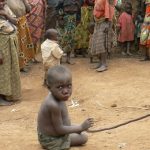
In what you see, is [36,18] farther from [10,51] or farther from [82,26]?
[10,51]

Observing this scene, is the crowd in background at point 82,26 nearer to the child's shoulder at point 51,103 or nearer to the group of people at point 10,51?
the group of people at point 10,51

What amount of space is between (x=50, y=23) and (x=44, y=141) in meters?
5.94

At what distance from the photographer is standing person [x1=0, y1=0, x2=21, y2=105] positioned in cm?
702

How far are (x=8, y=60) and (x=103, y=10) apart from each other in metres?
2.31

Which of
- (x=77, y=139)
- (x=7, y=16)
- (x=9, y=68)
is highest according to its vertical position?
(x=7, y=16)

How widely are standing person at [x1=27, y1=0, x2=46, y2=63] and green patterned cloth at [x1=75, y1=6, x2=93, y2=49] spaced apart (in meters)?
0.76

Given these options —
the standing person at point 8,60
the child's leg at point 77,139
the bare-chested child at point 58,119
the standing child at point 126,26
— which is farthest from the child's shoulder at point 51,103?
the standing child at point 126,26

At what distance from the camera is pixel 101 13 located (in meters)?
8.62

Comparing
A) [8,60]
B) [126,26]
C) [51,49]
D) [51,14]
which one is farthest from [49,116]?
[51,14]

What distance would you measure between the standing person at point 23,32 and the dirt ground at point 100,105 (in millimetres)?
333

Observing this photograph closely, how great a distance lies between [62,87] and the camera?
14.9 ft

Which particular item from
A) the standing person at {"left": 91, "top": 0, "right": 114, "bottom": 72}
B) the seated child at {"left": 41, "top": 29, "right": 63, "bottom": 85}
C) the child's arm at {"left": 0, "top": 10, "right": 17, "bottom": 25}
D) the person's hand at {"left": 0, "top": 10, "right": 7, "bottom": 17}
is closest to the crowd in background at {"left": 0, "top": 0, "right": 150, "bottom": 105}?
the standing person at {"left": 91, "top": 0, "right": 114, "bottom": 72}

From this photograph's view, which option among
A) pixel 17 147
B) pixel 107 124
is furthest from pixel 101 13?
pixel 17 147

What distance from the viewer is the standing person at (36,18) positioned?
9.35 metres
